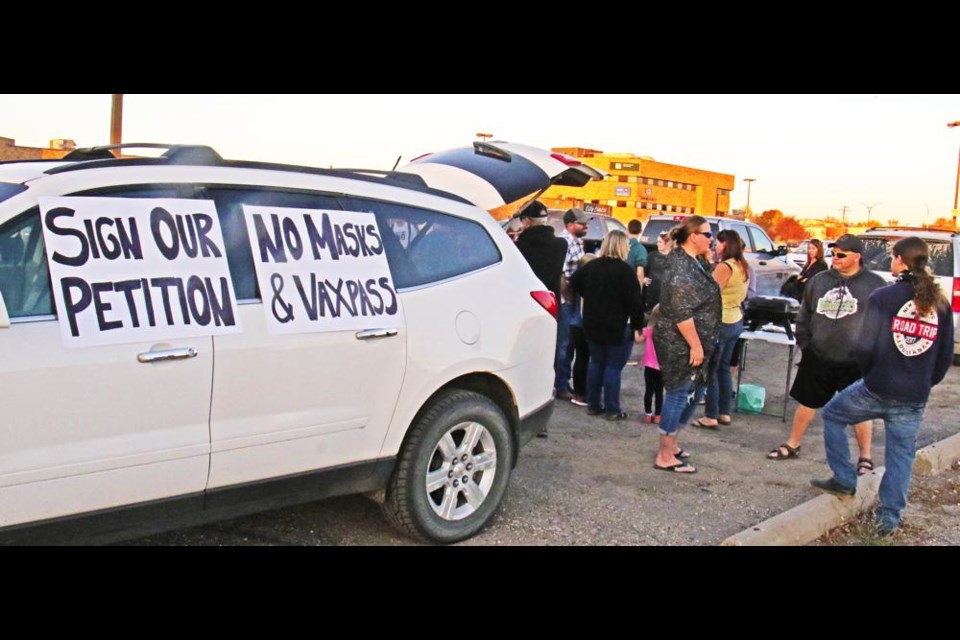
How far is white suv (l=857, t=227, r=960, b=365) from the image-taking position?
34.2ft

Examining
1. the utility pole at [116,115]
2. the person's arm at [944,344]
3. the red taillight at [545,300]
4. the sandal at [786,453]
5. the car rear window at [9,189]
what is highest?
the utility pole at [116,115]

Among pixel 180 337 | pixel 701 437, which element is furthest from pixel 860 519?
pixel 180 337

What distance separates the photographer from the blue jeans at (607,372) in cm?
718

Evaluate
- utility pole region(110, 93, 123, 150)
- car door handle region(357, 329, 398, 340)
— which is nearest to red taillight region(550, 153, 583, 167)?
car door handle region(357, 329, 398, 340)

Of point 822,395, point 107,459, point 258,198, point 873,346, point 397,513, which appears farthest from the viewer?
point 822,395

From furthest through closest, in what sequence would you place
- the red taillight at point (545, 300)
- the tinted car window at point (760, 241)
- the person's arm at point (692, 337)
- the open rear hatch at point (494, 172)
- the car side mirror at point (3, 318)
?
1. the tinted car window at point (760, 241)
2. the person's arm at point (692, 337)
3. the open rear hatch at point (494, 172)
4. the red taillight at point (545, 300)
5. the car side mirror at point (3, 318)

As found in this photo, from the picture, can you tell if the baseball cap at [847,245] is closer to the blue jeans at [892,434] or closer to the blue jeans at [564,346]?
the blue jeans at [892,434]

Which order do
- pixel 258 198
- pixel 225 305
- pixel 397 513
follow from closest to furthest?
1. pixel 225 305
2. pixel 258 198
3. pixel 397 513

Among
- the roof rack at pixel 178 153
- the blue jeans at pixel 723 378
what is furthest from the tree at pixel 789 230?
the roof rack at pixel 178 153

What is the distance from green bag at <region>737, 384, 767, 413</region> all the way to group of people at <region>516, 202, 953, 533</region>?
1.25ft

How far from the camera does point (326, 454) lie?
3664 millimetres

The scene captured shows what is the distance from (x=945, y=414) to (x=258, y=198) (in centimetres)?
742

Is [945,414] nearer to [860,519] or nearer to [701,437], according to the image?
[701,437]
